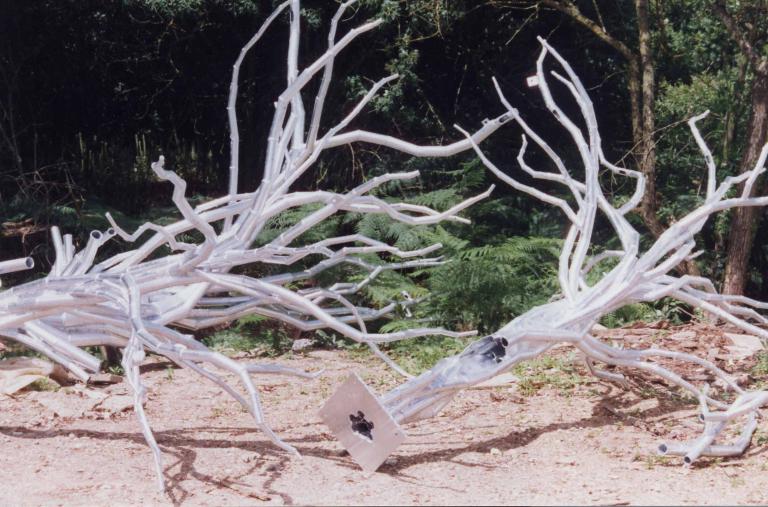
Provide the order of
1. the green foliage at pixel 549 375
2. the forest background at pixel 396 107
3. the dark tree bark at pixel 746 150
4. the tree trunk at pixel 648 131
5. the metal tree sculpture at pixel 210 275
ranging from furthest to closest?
the forest background at pixel 396 107, the tree trunk at pixel 648 131, the dark tree bark at pixel 746 150, the green foliage at pixel 549 375, the metal tree sculpture at pixel 210 275

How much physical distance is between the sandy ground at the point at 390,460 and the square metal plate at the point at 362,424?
9 cm

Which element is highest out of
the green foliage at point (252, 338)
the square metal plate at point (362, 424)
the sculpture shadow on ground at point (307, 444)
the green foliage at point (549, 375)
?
the square metal plate at point (362, 424)

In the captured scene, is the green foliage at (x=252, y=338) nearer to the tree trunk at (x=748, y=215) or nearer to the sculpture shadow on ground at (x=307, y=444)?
the sculpture shadow on ground at (x=307, y=444)

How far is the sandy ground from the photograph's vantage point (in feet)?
12.8

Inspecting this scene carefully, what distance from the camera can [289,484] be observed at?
4.05m

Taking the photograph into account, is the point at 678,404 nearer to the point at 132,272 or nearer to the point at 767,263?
the point at 132,272

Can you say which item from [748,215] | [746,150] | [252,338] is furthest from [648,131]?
[252,338]

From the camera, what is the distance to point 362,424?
4289 millimetres

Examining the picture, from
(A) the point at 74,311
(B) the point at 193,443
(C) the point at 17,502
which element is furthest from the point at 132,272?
(C) the point at 17,502

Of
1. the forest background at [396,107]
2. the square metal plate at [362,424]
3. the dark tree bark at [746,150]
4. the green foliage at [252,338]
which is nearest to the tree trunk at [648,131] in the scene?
the forest background at [396,107]

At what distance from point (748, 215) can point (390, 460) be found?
4725 mm

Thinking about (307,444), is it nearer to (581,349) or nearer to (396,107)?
(581,349)

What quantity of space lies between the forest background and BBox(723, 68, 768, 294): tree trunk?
2 cm

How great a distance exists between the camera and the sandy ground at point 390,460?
3.91 meters
